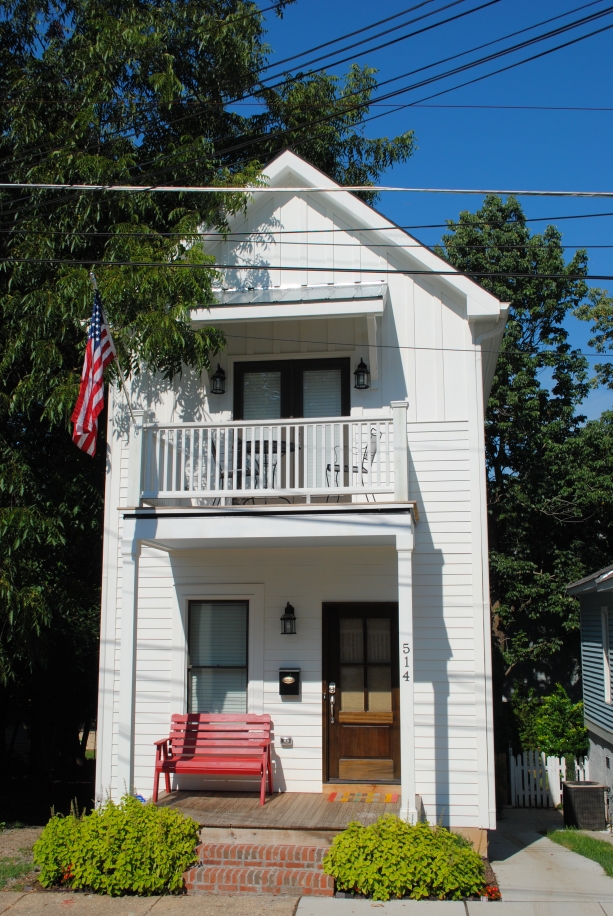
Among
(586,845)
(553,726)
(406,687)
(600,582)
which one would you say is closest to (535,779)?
(553,726)

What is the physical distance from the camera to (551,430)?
2061cm

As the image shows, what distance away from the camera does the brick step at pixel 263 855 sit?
7730 mm

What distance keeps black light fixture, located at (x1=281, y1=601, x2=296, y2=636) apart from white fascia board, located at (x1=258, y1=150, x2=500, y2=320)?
4.26 meters

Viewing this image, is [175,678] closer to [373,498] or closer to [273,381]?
[373,498]

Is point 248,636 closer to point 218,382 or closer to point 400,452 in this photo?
point 400,452

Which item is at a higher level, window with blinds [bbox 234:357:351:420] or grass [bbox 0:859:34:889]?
window with blinds [bbox 234:357:351:420]

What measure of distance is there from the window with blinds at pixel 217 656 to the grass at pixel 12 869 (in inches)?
97.7

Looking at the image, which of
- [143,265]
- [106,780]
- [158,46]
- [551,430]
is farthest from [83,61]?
[551,430]

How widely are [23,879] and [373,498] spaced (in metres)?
5.59

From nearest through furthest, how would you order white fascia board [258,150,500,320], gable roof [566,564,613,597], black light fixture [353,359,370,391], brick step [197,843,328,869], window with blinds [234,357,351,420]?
brick step [197,843,328,869] < white fascia board [258,150,500,320] < black light fixture [353,359,370,391] < window with blinds [234,357,351,420] < gable roof [566,564,613,597]

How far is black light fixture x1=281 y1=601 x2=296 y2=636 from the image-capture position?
10.0 metres

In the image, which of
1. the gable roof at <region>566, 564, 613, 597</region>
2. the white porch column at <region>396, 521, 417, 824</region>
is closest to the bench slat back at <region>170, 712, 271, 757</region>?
the white porch column at <region>396, 521, 417, 824</region>

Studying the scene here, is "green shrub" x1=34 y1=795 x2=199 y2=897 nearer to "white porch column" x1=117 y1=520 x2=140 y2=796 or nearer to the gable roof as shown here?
"white porch column" x1=117 y1=520 x2=140 y2=796

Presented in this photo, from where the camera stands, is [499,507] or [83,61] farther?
[499,507]
